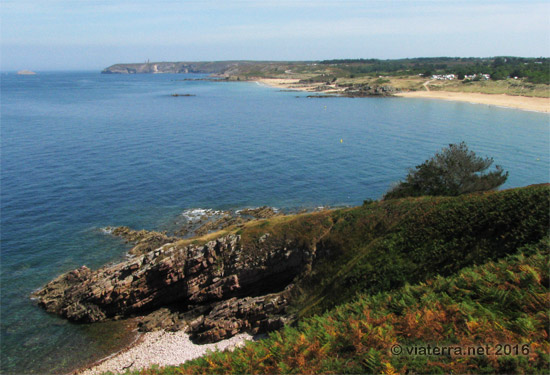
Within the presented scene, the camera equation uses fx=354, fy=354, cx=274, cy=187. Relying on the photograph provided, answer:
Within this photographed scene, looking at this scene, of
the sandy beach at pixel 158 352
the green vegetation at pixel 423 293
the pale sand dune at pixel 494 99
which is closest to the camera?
the green vegetation at pixel 423 293

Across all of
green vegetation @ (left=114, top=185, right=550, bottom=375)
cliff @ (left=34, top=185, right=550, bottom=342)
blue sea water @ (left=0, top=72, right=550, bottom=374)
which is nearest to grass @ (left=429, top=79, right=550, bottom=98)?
blue sea water @ (left=0, top=72, right=550, bottom=374)

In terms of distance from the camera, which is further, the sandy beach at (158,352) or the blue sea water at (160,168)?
the blue sea water at (160,168)

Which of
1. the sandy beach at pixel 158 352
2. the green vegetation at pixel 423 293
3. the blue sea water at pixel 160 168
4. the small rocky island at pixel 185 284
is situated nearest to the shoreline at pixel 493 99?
the blue sea water at pixel 160 168

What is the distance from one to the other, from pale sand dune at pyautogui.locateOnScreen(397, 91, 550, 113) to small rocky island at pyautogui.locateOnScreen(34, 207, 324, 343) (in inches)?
4870

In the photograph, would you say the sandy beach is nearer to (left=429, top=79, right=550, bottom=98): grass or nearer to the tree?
the tree

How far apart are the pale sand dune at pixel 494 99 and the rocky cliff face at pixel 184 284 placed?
12378 cm

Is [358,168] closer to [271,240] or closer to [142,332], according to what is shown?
[271,240]

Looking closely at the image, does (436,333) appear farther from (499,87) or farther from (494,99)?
(499,87)

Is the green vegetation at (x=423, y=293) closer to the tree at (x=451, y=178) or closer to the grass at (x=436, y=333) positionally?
the grass at (x=436, y=333)

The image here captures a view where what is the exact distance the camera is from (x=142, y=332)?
31.3 m

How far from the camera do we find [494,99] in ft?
451

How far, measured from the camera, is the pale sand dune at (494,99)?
397 ft

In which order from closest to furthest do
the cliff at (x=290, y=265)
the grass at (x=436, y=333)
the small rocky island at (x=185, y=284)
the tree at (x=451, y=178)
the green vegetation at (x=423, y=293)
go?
1. the grass at (x=436, y=333)
2. the green vegetation at (x=423, y=293)
3. the cliff at (x=290, y=265)
4. the small rocky island at (x=185, y=284)
5. the tree at (x=451, y=178)

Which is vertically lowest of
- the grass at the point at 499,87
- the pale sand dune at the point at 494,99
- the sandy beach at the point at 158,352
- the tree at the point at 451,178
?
the sandy beach at the point at 158,352
